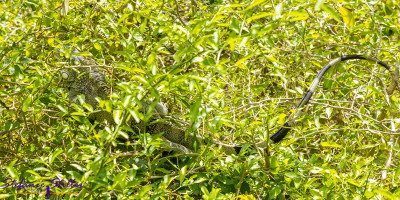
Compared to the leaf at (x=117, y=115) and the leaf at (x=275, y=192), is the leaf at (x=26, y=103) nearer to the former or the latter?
the leaf at (x=117, y=115)

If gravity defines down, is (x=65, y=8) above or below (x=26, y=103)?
above

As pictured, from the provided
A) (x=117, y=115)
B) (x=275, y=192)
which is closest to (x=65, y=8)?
(x=117, y=115)

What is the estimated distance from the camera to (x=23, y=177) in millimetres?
1820

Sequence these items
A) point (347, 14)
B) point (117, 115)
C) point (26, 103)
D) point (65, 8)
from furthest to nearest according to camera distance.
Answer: point (65, 8), point (26, 103), point (117, 115), point (347, 14)

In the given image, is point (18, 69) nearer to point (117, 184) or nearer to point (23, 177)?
point (23, 177)

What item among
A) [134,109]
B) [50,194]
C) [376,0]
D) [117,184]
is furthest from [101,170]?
[376,0]

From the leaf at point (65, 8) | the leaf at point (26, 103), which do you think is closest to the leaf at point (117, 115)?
the leaf at point (26, 103)

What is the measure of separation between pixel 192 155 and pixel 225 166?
209 mm

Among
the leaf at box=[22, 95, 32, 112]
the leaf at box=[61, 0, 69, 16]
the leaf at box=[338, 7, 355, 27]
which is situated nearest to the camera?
the leaf at box=[338, 7, 355, 27]

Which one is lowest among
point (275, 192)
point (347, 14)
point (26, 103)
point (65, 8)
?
point (275, 192)

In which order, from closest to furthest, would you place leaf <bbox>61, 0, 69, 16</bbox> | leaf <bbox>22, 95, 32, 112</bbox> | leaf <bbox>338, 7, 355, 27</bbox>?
leaf <bbox>338, 7, 355, 27</bbox> < leaf <bbox>22, 95, 32, 112</bbox> < leaf <bbox>61, 0, 69, 16</bbox>

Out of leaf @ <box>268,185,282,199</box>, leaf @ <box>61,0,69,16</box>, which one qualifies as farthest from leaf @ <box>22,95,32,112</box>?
leaf @ <box>268,185,282,199</box>

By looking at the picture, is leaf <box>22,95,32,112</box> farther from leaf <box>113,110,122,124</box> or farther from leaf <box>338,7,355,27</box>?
leaf <box>338,7,355,27</box>

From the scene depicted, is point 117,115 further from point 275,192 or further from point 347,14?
point 275,192
